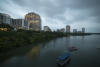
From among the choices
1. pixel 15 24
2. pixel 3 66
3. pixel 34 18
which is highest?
pixel 34 18

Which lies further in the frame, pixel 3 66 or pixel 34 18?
pixel 34 18

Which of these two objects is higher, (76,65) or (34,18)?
(34,18)

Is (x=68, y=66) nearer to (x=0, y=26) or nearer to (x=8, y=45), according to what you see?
(x=8, y=45)

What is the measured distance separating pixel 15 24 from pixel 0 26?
4532cm

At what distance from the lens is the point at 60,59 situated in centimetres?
1124

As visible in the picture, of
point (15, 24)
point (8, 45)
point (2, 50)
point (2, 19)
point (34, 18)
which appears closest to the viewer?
point (2, 50)

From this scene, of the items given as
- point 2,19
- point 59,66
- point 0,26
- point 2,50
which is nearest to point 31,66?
point 59,66

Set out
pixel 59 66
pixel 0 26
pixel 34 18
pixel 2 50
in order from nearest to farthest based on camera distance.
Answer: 1. pixel 59 66
2. pixel 2 50
3. pixel 0 26
4. pixel 34 18

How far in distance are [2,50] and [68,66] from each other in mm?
17113

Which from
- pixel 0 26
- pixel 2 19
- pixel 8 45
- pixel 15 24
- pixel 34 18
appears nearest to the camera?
pixel 8 45

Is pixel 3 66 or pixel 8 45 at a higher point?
pixel 8 45

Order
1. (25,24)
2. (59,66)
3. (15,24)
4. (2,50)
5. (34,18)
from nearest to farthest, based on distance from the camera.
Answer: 1. (59,66)
2. (2,50)
3. (15,24)
4. (25,24)
5. (34,18)

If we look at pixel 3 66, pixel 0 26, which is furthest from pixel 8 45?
pixel 0 26

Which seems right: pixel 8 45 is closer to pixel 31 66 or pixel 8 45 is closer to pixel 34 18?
pixel 31 66
